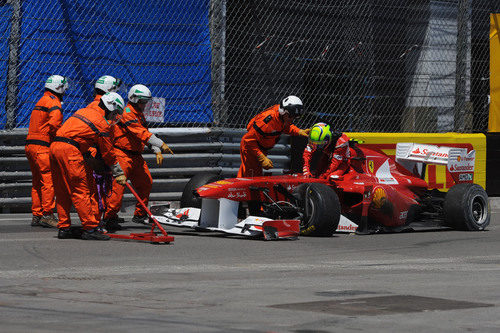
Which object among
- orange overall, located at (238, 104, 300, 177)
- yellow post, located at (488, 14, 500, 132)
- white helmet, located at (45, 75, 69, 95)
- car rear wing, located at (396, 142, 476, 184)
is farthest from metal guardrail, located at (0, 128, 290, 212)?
yellow post, located at (488, 14, 500, 132)

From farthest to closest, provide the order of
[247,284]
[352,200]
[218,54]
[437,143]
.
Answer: [437,143], [218,54], [352,200], [247,284]

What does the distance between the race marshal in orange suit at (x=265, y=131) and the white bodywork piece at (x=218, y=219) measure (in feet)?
4.98

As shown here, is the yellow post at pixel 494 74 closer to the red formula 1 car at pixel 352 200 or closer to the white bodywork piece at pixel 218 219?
the red formula 1 car at pixel 352 200

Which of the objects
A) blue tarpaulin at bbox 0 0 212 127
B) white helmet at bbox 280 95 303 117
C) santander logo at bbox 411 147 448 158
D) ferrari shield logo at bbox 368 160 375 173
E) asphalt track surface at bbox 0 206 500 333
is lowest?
asphalt track surface at bbox 0 206 500 333

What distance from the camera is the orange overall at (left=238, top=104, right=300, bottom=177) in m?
13.5

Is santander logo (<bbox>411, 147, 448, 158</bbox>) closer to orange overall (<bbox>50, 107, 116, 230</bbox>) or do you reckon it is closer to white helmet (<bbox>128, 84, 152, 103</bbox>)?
white helmet (<bbox>128, 84, 152, 103</bbox>)

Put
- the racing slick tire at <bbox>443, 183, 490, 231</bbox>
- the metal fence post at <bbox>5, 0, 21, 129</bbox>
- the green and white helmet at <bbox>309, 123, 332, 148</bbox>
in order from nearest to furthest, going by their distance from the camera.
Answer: the green and white helmet at <bbox>309, 123, 332, 148</bbox> → the racing slick tire at <bbox>443, 183, 490, 231</bbox> → the metal fence post at <bbox>5, 0, 21, 129</bbox>

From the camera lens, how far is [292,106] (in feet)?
43.7

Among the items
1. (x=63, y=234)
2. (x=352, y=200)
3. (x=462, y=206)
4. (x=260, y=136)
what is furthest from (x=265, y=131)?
(x=63, y=234)

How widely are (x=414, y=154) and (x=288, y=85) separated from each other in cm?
413

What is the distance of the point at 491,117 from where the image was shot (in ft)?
59.1

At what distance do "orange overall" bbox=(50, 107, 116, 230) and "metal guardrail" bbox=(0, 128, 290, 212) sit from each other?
3.25 meters

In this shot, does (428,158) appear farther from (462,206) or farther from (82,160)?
(82,160)

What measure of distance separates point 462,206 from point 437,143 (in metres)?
3.24
